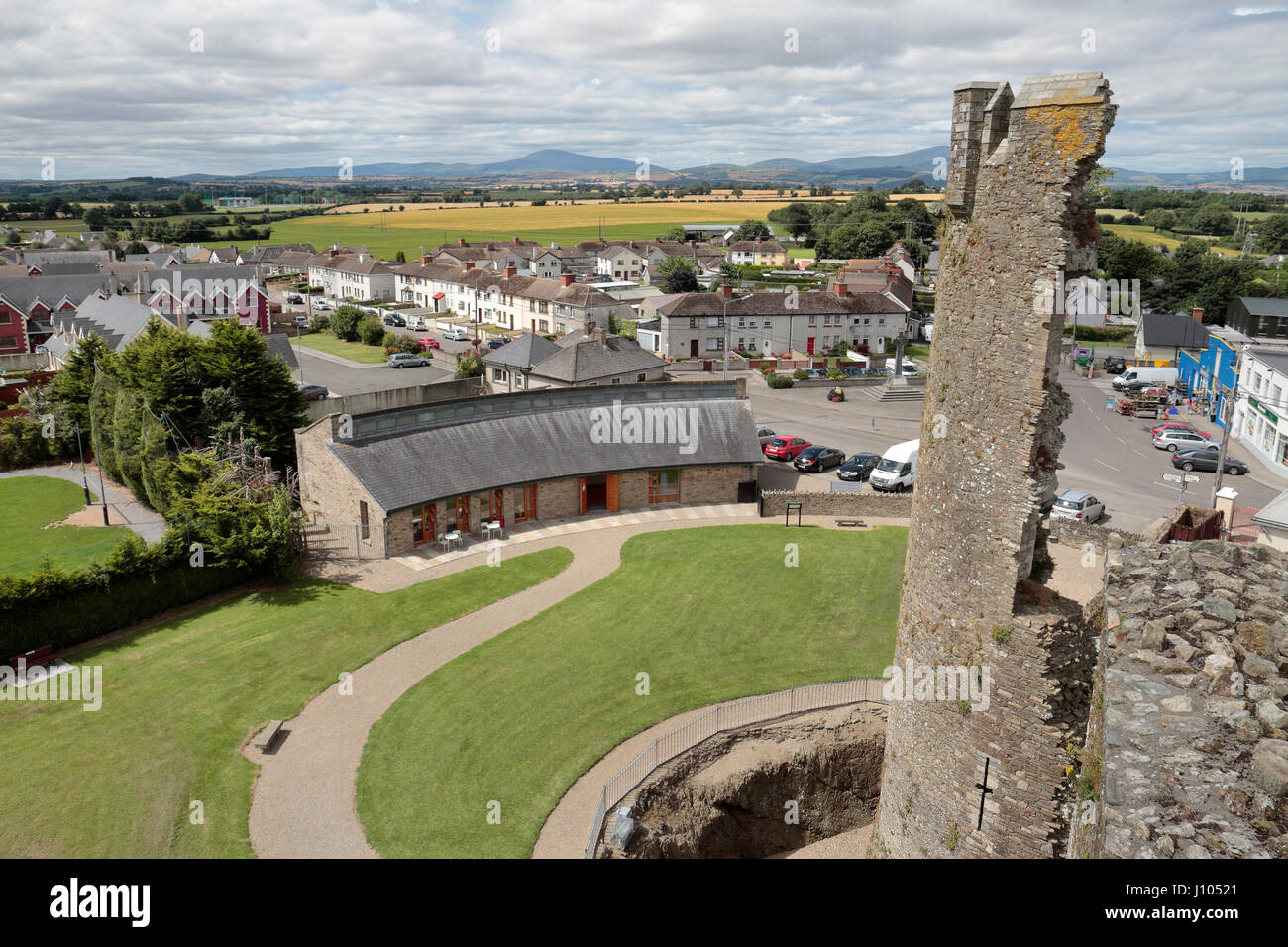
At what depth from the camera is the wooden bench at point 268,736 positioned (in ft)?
65.9

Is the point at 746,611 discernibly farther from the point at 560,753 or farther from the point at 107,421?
the point at 107,421

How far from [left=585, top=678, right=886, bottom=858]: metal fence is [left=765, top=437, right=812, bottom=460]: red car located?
22143 mm

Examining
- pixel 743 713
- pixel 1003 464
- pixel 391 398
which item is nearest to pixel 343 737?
pixel 743 713

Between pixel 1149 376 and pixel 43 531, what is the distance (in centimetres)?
6919

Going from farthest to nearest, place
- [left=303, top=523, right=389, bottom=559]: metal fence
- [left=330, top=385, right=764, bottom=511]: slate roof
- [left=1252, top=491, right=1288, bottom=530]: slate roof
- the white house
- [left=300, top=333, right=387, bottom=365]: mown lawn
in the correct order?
[left=300, top=333, right=387, bottom=365]: mown lawn, the white house, [left=330, top=385, right=764, bottom=511]: slate roof, [left=303, top=523, right=389, bottom=559]: metal fence, [left=1252, top=491, right=1288, bottom=530]: slate roof

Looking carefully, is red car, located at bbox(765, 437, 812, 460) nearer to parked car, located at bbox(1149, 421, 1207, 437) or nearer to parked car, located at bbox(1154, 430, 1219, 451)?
parked car, located at bbox(1154, 430, 1219, 451)

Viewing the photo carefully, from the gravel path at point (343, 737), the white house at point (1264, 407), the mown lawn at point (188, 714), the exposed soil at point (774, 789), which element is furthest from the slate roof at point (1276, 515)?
the mown lawn at point (188, 714)

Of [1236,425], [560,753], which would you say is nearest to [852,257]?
[1236,425]

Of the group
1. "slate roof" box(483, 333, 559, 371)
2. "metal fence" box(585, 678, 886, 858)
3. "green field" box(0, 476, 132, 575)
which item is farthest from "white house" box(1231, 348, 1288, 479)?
"green field" box(0, 476, 132, 575)

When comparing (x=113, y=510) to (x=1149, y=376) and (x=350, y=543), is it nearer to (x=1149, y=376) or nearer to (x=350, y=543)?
(x=350, y=543)

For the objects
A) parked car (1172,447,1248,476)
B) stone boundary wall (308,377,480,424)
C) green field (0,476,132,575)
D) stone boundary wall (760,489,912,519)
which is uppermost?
stone boundary wall (308,377,480,424)

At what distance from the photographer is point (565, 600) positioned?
2820 cm

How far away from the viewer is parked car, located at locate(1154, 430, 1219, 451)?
46.8 metres

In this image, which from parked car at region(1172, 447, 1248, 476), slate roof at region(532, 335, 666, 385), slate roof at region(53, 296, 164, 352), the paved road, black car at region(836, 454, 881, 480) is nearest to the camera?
black car at region(836, 454, 881, 480)
